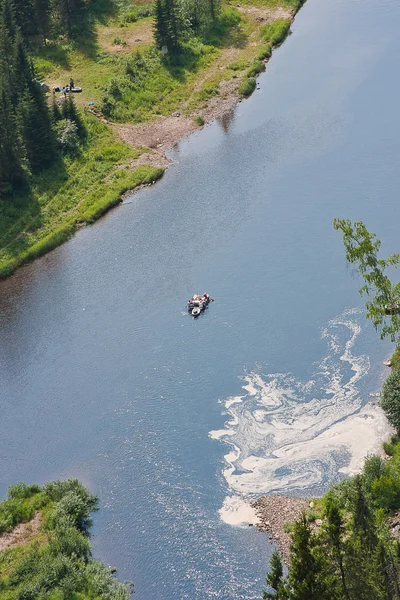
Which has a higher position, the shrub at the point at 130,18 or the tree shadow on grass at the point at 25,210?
the shrub at the point at 130,18

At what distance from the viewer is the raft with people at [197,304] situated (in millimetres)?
101375

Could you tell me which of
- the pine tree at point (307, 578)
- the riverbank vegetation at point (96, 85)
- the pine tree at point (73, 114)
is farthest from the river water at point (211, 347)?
the pine tree at point (307, 578)

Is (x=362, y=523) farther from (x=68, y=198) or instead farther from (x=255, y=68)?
(x=255, y=68)

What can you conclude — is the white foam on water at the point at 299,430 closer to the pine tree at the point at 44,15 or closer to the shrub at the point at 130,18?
the pine tree at the point at 44,15

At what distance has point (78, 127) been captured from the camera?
5502 inches

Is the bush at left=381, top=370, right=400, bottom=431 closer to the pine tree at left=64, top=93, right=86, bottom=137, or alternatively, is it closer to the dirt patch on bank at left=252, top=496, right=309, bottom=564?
the dirt patch on bank at left=252, top=496, right=309, bottom=564

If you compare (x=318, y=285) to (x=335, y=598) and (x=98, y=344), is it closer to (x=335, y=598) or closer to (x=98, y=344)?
(x=98, y=344)

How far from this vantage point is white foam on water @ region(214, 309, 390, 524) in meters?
80.2

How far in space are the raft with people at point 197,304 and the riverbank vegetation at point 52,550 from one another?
2641cm

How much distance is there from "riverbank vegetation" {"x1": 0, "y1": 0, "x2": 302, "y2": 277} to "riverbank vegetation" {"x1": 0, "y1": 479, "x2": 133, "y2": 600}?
137 ft

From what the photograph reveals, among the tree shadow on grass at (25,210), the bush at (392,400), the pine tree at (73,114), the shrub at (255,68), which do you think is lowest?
the bush at (392,400)

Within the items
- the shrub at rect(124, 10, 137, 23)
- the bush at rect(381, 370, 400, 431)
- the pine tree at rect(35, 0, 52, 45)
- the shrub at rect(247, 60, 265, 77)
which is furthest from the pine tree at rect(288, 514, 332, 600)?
the shrub at rect(124, 10, 137, 23)

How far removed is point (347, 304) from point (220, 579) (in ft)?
123

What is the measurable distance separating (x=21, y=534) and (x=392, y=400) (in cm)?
3351
